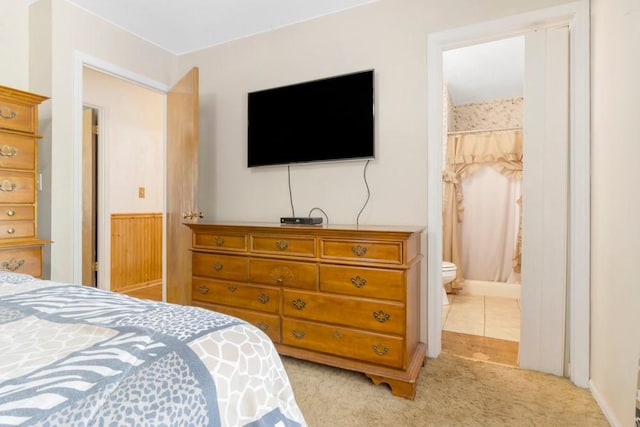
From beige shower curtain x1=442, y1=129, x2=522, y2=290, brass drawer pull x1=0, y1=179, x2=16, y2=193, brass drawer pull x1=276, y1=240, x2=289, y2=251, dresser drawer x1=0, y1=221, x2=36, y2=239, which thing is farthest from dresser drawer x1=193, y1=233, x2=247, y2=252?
beige shower curtain x1=442, y1=129, x2=522, y2=290

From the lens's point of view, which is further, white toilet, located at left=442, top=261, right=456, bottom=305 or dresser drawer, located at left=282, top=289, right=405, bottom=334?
white toilet, located at left=442, top=261, right=456, bottom=305

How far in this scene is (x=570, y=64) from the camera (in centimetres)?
195

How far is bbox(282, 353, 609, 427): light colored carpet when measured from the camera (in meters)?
1.59

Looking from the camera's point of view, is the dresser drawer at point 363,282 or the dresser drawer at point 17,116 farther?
the dresser drawer at point 17,116

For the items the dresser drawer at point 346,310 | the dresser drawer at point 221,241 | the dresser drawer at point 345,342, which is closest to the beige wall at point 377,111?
the dresser drawer at point 221,241

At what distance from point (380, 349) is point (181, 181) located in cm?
212

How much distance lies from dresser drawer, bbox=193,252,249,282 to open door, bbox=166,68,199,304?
32 centimetres

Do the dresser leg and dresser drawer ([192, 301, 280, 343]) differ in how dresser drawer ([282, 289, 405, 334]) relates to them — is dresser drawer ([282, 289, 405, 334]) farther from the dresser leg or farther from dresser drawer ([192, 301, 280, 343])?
the dresser leg

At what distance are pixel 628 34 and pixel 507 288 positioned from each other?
9.61ft

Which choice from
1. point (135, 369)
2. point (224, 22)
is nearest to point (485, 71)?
point (224, 22)

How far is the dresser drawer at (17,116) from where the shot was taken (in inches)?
80.2

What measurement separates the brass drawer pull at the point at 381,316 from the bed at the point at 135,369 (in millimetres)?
1177

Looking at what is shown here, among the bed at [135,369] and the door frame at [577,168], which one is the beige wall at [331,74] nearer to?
the door frame at [577,168]

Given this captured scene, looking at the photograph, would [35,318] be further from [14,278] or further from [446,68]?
[446,68]
